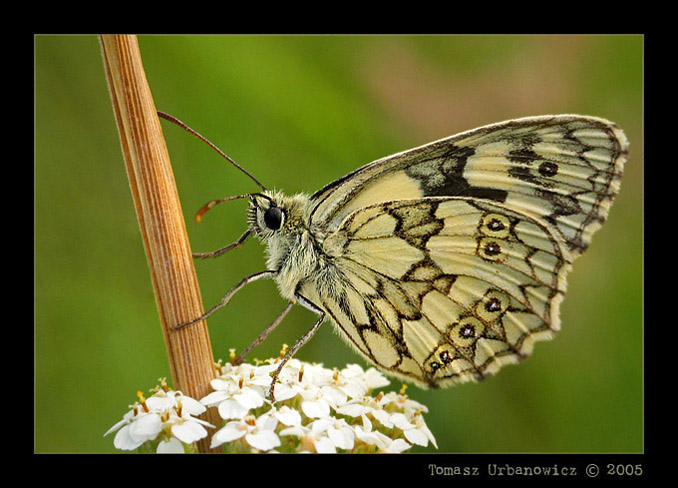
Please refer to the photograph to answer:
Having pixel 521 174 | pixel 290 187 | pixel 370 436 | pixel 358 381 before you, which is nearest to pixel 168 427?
pixel 370 436

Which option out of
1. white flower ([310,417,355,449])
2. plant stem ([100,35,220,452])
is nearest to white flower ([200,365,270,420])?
plant stem ([100,35,220,452])

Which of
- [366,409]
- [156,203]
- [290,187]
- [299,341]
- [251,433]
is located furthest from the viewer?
[290,187]

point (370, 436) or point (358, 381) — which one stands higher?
point (358, 381)

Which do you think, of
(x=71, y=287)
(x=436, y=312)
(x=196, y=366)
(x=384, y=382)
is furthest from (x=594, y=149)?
(x=71, y=287)

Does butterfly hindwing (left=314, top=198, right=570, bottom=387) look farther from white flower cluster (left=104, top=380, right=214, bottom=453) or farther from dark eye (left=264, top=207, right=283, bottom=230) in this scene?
white flower cluster (left=104, top=380, right=214, bottom=453)

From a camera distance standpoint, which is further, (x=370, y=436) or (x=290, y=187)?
(x=290, y=187)

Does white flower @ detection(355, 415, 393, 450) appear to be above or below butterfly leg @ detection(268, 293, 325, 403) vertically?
below

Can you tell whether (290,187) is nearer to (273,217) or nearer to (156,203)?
(273,217)
